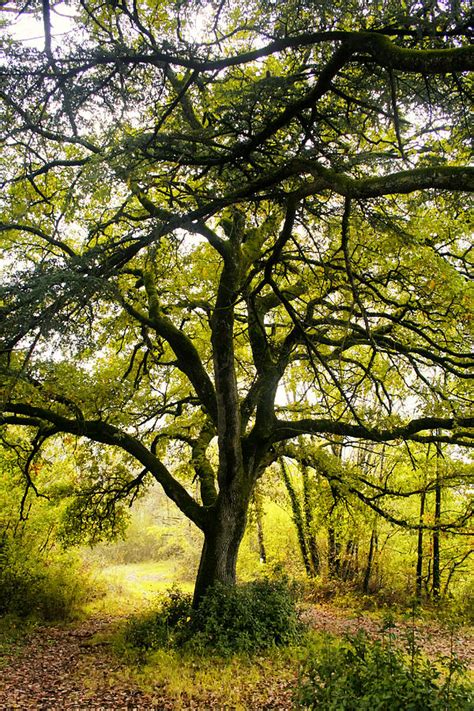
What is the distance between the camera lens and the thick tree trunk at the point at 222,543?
8094mm

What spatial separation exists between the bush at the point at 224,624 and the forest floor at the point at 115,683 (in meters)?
0.42

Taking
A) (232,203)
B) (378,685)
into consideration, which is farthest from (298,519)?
(232,203)

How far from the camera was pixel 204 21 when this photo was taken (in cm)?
439

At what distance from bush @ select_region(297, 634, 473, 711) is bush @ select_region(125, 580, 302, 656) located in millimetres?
3244

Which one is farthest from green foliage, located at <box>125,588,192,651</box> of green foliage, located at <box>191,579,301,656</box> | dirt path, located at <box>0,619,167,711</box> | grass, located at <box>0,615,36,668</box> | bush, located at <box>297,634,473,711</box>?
bush, located at <box>297,634,473,711</box>

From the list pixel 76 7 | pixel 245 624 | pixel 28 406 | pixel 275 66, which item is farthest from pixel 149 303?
pixel 245 624

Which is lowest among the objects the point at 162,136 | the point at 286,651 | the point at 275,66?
the point at 286,651

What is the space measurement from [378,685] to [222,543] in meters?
4.69

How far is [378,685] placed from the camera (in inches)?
144

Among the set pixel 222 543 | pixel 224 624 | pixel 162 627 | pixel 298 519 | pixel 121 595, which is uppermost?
pixel 298 519

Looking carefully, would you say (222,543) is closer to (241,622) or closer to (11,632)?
(241,622)

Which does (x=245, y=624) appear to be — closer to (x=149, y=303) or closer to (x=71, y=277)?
(x=149, y=303)

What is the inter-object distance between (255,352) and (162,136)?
5458 millimetres

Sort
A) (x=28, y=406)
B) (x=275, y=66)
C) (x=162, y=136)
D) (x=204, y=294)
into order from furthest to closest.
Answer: (x=204, y=294) < (x=28, y=406) < (x=275, y=66) < (x=162, y=136)
